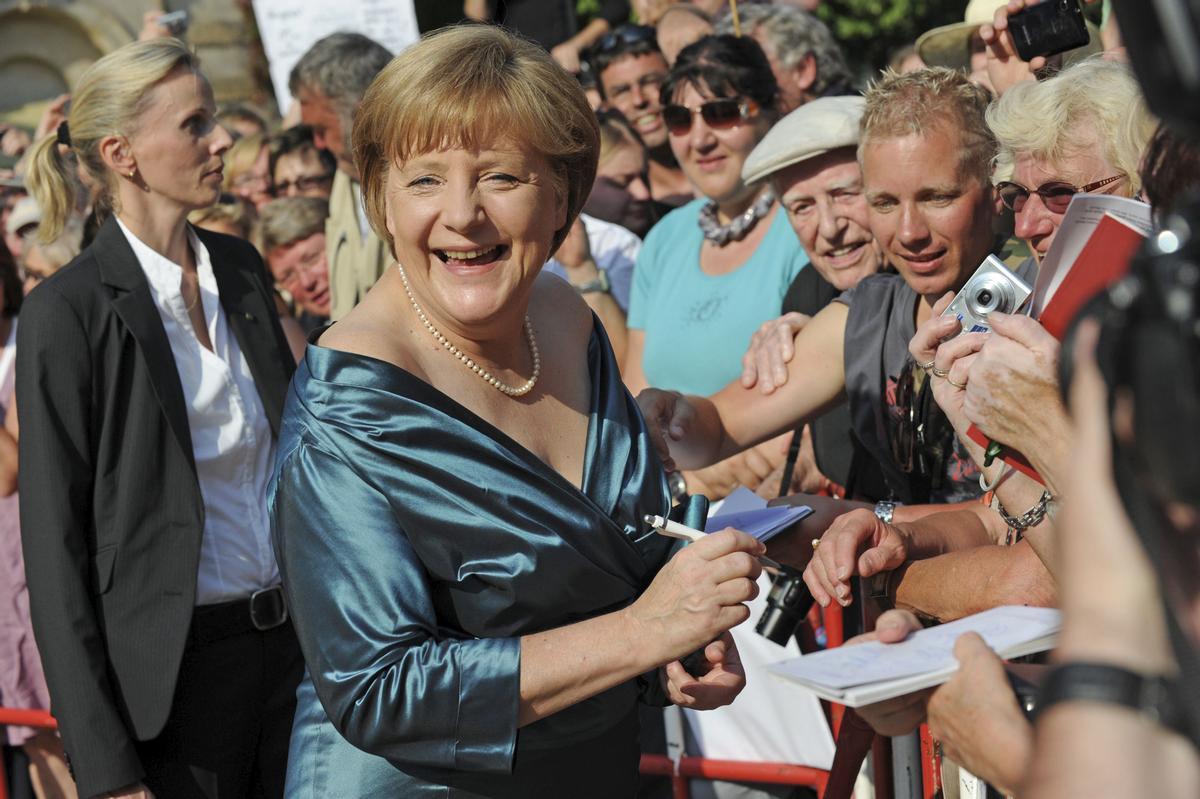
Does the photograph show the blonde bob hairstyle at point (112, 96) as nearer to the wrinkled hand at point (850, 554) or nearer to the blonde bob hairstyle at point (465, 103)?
the blonde bob hairstyle at point (465, 103)

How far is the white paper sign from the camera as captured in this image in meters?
7.43

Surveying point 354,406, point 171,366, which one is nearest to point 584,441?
point 354,406

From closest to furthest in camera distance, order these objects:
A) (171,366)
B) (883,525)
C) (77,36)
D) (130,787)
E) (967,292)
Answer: (967,292), (883,525), (130,787), (171,366), (77,36)

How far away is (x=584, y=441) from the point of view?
2781mm

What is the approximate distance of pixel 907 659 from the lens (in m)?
1.80

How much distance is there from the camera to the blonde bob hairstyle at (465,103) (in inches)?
97.0

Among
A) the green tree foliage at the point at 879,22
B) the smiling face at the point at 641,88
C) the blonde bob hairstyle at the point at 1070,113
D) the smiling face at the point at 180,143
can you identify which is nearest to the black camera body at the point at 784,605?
the blonde bob hairstyle at the point at 1070,113

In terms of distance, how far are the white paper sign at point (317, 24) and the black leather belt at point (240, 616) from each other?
4.30m

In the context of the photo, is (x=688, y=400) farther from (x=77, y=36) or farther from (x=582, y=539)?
(x=77, y=36)

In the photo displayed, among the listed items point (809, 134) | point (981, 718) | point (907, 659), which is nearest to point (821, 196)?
point (809, 134)

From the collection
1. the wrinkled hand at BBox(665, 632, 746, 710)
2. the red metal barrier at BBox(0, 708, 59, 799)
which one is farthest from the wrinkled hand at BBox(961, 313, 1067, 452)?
the red metal barrier at BBox(0, 708, 59, 799)

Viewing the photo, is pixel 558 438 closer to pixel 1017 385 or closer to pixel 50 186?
pixel 1017 385

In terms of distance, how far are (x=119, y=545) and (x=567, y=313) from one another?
1.32 meters

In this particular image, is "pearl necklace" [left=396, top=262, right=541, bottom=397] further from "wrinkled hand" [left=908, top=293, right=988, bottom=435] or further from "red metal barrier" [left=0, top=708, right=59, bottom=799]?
"red metal barrier" [left=0, top=708, right=59, bottom=799]
